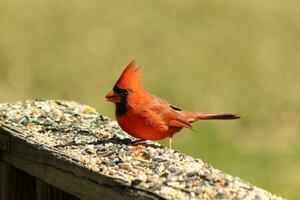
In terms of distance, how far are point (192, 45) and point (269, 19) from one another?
5.91ft

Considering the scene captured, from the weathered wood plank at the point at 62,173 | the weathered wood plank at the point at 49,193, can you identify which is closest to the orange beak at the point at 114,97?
the weathered wood plank at the point at 62,173

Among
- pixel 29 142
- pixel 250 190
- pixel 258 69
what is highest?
pixel 258 69

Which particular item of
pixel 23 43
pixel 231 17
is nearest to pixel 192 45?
pixel 231 17

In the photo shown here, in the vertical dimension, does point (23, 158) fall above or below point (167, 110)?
below

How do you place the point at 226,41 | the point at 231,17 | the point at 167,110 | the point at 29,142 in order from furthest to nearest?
1. the point at 231,17
2. the point at 226,41
3. the point at 167,110
4. the point at 29,142

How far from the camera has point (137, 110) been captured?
4414 mm

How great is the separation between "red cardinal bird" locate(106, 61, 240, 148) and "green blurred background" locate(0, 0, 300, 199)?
9.65 ft

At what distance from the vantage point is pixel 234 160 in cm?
793

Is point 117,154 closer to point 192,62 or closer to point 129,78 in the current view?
point 129,78

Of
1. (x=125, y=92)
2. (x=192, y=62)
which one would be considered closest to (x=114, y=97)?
(x=125, y=92)

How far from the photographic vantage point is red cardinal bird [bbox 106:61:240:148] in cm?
430

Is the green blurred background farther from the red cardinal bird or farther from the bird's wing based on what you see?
the red cardinal bird

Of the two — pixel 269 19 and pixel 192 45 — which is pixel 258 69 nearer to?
pixel 192 45

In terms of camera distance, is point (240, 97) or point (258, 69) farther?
point (258, 69)
